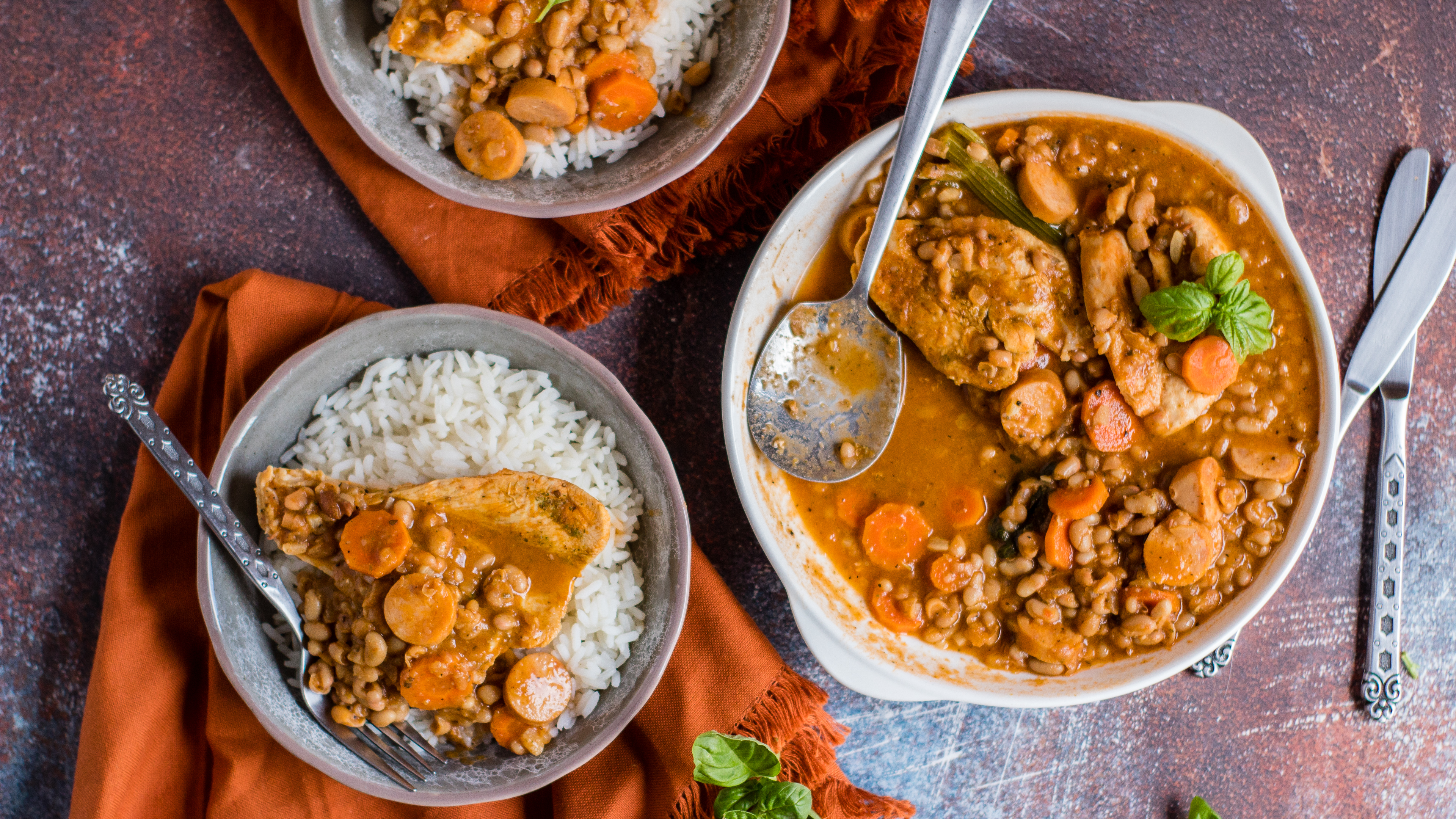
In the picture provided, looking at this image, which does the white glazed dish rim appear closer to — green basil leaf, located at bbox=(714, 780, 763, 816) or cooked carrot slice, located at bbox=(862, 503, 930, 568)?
cooked carrot slice, located at bbox=(862, 503, 930, 568)

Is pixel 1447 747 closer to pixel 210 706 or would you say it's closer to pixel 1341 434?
pixel 1341 434

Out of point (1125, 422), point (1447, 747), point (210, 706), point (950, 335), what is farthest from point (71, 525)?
point (1447, 747)

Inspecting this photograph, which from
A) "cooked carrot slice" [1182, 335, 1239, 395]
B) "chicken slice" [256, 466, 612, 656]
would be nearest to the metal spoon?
"chicken slice" [256, 466, 612, 656]

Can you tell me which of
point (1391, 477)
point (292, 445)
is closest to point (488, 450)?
point (292, 445)

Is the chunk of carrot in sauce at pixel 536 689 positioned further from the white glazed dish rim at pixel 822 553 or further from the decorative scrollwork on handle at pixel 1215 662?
the decorative scrollwork on handle at pixel 1215 662

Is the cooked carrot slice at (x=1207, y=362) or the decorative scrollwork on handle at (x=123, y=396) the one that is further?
the cooked carrot slice at (x=1207, y=362)

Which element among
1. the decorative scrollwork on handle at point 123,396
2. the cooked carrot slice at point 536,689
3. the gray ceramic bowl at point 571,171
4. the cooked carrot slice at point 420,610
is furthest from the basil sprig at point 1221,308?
the decorative scrollwork on handle at point 123,396
